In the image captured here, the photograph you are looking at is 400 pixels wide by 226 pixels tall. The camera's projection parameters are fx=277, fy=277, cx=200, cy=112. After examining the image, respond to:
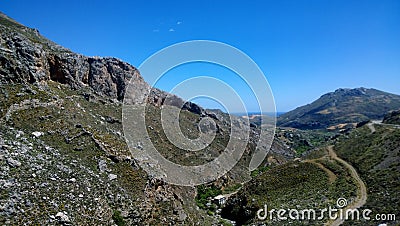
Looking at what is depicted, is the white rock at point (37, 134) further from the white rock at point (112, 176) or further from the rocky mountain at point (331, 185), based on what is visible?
the rocky mountain at point (331, 185)

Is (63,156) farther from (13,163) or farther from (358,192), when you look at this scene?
(358,192)

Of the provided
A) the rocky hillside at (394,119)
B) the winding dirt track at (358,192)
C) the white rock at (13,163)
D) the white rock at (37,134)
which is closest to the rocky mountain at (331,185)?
the winding dirt track at (358,192)

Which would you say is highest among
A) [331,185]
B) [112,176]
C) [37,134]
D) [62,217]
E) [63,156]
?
[37,134]

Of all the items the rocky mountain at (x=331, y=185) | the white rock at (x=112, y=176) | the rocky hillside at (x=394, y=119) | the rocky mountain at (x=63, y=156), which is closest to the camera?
the rocky mountain at (x=63, y=156)

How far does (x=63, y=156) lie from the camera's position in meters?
29.5

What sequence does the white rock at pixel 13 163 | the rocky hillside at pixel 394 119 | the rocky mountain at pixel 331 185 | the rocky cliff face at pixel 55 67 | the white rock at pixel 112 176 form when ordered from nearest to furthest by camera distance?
the white rock at pixel 13 163 → the white rock at pixel 112 176 → the rocky mountain at pixel 331 185 → the rocky cliff face at pixel 55 67 → the rocky hillside at pixel 394 119

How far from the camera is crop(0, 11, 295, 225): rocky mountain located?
23328 mm

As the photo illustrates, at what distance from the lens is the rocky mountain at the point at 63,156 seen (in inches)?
918

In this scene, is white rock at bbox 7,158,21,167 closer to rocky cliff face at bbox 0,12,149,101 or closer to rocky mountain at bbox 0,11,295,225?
rocky mountain at bbox 0,11,295,225

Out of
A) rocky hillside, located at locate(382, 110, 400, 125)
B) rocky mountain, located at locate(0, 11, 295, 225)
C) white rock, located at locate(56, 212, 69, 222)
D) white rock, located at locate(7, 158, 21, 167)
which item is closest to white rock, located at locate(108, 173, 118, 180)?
rocky mountain, located at locate(0, 11, 295, 225)

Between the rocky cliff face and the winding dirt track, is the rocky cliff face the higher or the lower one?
the higher one

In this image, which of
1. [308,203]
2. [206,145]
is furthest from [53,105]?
[206,145]

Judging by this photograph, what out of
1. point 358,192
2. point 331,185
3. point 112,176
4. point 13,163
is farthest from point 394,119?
point 13,163

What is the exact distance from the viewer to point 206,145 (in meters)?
76.0
